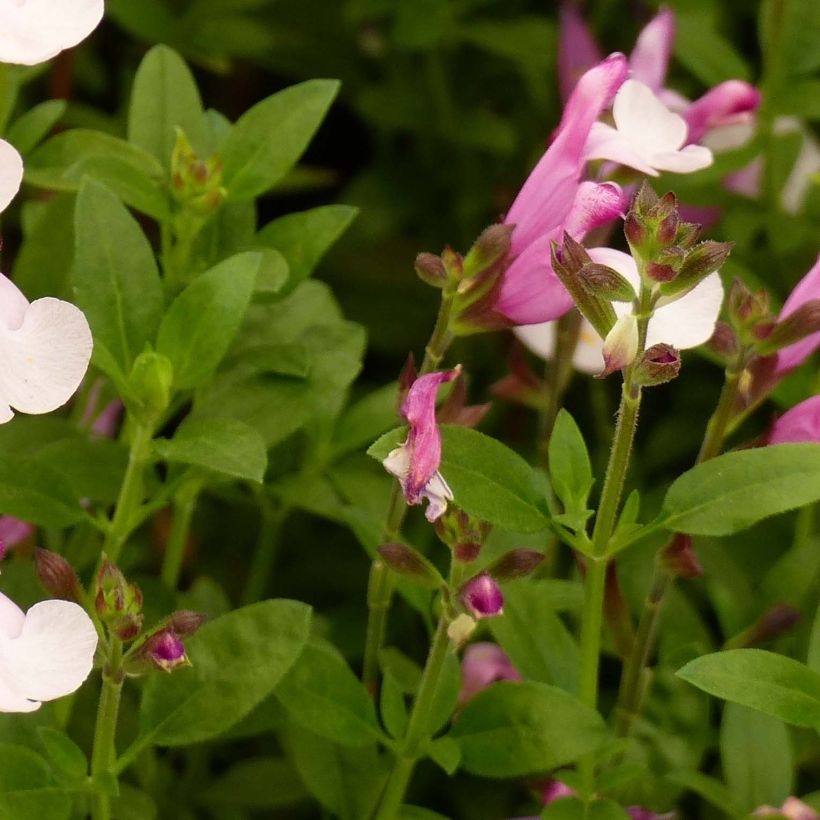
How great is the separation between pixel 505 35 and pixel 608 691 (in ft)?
2.08

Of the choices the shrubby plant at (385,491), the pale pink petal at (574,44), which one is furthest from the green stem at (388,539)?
the pale pink petal at (574,44)

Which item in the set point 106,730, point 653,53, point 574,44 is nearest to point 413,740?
point 106,730

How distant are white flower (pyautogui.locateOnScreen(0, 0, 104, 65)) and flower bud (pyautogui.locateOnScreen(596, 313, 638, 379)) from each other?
0.25 metres

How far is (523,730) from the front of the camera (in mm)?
686

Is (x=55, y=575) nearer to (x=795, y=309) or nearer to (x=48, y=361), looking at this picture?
(x=48, y=361)

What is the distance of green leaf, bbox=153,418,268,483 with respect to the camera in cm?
65

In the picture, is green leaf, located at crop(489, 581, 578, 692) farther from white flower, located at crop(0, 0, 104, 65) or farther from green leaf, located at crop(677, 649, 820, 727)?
white flower, located at crop(0, 0, 104, 65)

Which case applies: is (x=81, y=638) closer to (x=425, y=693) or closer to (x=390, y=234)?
(x=425, y=693)

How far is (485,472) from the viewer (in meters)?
0.64

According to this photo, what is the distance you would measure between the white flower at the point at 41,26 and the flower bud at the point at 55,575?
0.21 metres

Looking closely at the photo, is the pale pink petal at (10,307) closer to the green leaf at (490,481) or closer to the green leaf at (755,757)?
the green leaf at (490,481)

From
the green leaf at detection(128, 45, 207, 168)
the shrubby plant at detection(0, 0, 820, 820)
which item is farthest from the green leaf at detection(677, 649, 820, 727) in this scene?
the green leaf at detection(128, 45, 207, 168)

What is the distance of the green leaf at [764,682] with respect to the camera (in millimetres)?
610

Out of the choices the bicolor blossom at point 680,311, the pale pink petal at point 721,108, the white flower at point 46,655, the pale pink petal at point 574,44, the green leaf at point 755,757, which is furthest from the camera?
the pale pink petal at point 574,44
